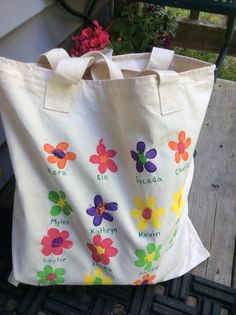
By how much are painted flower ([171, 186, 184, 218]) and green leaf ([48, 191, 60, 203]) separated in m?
0.30

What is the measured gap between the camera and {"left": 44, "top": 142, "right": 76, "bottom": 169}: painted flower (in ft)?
2.90

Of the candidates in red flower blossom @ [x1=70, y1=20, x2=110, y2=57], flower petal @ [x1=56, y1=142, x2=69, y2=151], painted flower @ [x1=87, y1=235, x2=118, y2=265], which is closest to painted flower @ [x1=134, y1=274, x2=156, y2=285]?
painted flower @ [x1=87, y1=235, x2=118, y2=265]

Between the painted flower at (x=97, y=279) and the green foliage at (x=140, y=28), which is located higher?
the green foliage at (x=140, y=28)

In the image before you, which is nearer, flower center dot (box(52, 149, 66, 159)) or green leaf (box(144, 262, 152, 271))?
flower center dot (box(52, 149, 66, 159))

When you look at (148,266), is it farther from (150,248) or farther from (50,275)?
(50,275)

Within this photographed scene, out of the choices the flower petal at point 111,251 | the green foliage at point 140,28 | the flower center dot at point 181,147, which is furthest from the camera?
the green foliage at point 140,28

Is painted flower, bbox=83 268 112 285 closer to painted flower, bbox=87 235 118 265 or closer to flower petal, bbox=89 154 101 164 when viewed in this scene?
painted flower, bbox=87 235 118 265

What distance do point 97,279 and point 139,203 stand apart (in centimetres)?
28

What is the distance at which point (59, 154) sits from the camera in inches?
35.2

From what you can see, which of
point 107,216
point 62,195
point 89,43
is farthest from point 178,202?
point 89,43

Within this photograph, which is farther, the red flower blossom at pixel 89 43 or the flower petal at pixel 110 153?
the red flower blossom at pixel 89 43

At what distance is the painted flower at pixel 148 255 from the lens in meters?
1.02

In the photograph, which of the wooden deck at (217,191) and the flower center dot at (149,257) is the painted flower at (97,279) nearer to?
the flower center dot at (149,257)

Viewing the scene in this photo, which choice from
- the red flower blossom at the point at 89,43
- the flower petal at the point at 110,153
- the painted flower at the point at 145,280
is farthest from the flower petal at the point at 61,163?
the red flower blossom at the point at 89,43
